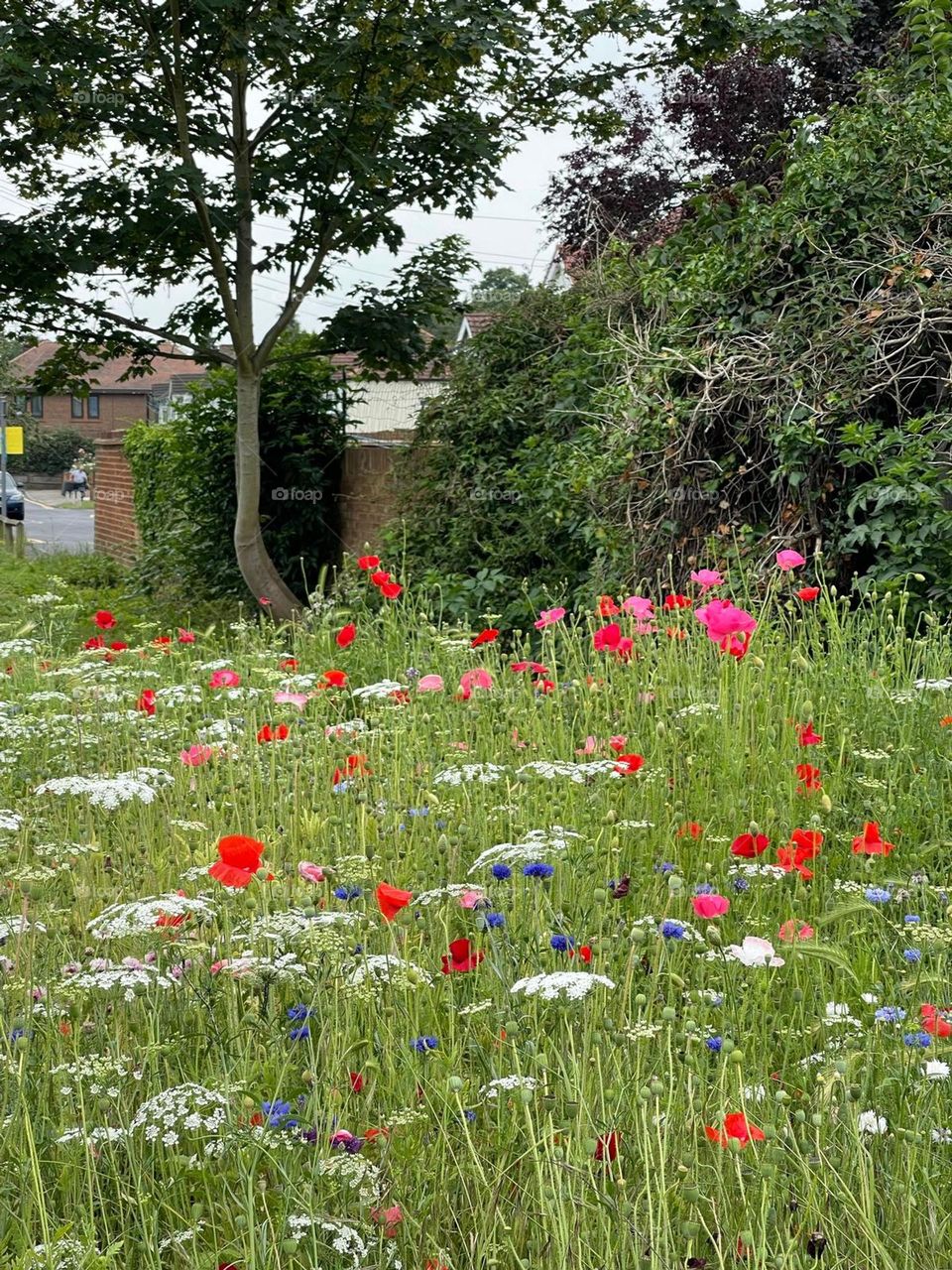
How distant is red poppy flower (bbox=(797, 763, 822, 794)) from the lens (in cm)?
291

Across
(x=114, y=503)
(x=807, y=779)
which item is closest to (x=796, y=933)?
(x=807, y=779)

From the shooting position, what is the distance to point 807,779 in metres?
2.92

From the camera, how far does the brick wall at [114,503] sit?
674 inches

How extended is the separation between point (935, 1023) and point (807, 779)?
103cm

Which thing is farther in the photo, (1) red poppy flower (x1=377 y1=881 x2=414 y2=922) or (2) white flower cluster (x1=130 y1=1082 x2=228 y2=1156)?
(1) red poppy flower (x1=377 y1=881 x2=414 y2=922)

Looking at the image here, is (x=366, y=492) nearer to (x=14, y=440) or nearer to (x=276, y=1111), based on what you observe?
(x=276, y=1111)

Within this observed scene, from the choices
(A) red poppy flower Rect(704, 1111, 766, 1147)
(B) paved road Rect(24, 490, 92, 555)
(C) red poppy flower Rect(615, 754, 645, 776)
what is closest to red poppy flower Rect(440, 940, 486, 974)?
(A) red poppy flower Rect(704, 1111, 766, 1147)

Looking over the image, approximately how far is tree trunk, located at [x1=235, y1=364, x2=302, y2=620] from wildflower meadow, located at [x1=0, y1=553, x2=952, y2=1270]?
21.7ft

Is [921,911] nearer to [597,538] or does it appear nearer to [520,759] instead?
[520,759]

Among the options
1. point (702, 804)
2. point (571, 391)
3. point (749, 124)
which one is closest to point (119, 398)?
point (749, 124)

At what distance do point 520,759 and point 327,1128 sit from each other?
2108mm

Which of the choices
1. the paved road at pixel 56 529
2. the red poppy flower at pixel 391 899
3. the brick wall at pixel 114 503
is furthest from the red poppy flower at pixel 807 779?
the paved road at pixel 56 529

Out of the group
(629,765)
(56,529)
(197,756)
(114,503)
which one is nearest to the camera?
(629,765)

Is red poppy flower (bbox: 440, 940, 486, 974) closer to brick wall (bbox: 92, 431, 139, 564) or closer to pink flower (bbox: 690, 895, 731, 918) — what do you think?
pink flower (bbox: 690, 895, 731, 918)
